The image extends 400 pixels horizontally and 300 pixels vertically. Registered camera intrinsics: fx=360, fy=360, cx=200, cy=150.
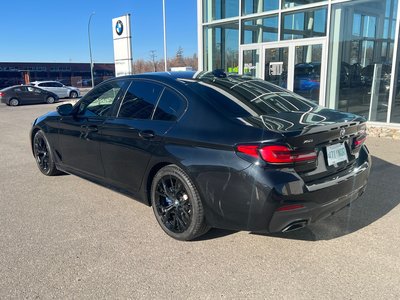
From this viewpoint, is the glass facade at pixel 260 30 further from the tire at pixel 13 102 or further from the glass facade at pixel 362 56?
the tire at pixel 13 102

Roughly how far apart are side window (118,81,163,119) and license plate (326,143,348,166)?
1.79 m

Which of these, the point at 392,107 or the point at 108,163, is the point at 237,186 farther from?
the point at 392,107

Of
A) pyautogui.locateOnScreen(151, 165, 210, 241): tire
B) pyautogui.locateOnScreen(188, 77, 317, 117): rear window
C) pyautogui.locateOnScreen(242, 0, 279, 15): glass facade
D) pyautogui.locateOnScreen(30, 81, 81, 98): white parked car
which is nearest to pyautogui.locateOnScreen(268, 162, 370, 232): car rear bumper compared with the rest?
pyautogui.locateOnScreen(151, 165, 210, 241): tire

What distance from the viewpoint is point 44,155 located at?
5719mm

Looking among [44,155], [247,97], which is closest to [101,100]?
[44,155]

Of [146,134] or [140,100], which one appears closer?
[146,134]

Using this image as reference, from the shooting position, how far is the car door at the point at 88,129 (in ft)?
14.2

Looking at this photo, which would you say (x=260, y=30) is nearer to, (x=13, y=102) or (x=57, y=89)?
(x=13, y=102)

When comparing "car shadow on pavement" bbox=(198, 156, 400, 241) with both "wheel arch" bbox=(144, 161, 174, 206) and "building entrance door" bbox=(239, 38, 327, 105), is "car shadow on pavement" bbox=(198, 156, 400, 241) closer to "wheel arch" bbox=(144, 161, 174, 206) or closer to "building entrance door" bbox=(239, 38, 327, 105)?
"wheel arch" bbox=(144, 161, 174, 206)

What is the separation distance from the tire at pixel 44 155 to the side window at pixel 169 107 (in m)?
2.58

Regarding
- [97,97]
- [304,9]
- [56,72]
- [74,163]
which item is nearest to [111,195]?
[74,163]

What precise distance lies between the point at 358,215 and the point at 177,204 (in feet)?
6.71

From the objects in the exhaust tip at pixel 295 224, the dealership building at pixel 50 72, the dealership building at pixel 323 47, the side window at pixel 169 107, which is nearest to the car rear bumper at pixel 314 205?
the exhaust tip at pixel 295 224

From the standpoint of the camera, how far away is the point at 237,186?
2912 mm
